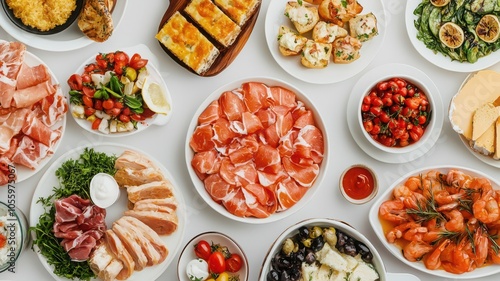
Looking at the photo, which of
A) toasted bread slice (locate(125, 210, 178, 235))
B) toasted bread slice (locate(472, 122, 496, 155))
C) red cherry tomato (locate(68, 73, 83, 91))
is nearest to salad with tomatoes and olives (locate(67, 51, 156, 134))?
red cherry tomato (locate(68, 73, 83, 91))

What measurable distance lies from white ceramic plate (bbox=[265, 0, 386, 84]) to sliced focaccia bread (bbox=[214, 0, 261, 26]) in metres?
0.11

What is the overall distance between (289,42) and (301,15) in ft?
0.57

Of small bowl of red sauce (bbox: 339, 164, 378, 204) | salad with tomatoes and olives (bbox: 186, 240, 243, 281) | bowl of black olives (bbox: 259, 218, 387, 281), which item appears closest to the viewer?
bowl of black olives (bbox: 259, 218, 387, 281)

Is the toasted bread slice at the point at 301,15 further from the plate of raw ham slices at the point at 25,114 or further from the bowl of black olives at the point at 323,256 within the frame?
the plate of raw ham slices at the point at 25,114

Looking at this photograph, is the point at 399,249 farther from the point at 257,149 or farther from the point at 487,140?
the point at 257,149

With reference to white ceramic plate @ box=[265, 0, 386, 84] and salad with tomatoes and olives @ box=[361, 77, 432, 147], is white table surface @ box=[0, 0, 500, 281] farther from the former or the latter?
salad with tomatoes and olives @ box=[361, 77, 432, 147]

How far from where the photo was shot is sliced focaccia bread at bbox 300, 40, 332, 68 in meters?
3.43

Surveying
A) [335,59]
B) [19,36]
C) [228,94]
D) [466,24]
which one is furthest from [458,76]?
[19,36]

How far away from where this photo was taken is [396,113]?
11.2ft

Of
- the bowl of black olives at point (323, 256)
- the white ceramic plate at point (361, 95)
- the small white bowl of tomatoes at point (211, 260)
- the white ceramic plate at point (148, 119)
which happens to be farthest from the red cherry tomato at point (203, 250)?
the white ceramic plate at point (361, 95)

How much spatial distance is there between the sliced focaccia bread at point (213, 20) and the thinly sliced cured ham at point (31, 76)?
0.90 m

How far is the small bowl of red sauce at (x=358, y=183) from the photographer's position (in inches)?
136

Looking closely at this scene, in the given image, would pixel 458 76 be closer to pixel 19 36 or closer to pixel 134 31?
pixel 134 31

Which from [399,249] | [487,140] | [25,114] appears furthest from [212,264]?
[487,140]
